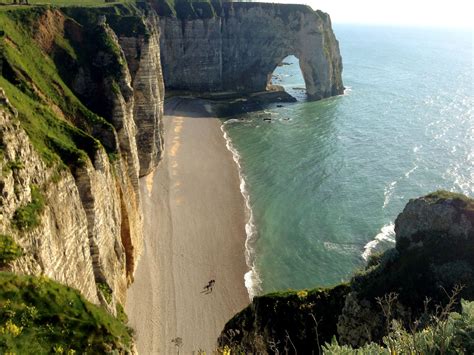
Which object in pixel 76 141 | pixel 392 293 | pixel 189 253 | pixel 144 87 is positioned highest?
pixel 76 141

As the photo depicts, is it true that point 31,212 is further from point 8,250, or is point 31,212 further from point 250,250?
point 250,250

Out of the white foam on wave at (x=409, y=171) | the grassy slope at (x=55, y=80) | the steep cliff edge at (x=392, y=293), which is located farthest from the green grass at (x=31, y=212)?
the white foam on wave at (x=409, y=171)

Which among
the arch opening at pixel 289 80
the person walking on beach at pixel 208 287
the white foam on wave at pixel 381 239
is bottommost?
the arch opening at pixel 289 80

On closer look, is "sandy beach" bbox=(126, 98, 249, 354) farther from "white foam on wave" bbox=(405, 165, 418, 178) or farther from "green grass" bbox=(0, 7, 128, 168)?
"white foam on wave" bbox=(405, 165, 418, 178)

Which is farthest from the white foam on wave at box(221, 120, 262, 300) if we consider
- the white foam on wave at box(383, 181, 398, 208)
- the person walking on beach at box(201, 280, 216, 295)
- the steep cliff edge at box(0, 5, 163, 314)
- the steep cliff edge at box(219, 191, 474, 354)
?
the white foam on wave at box(383, 181, 398, 208)

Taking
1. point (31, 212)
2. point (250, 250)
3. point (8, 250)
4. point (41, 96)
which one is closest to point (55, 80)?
point (41, 96)

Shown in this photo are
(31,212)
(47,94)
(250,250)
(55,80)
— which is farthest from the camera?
(250,250)

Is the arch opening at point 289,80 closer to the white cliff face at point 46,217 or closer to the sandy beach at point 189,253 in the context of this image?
the sandy beach at point 189,253

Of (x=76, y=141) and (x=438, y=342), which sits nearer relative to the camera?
(x=438, y=342)
